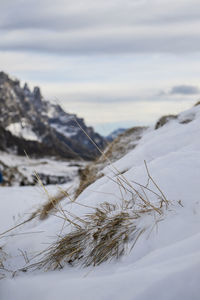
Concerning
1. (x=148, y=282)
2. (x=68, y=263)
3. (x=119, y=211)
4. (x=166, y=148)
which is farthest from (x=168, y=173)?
(x=166, y=148)

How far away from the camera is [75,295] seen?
169 cm

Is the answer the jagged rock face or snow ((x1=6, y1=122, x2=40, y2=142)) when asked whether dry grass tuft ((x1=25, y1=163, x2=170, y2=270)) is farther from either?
snow ((x1=6, y1=122, x2=40, y2=142))

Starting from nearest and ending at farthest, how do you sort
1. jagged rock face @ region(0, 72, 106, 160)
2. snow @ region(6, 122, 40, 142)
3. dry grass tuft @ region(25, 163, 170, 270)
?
dry grass tuft @ region(25, 163, 170, 270) < jagged rock face @ region(0, 72, 106, 160) < snow @ region(6, 122, 40, 142)

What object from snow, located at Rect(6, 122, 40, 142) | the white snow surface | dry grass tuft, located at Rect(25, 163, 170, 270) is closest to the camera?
the white snow surface

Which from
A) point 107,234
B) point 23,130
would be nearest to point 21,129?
point 23,130

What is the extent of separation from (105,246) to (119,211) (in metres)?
0.31

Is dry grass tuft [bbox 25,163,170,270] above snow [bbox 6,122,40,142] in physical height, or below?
below

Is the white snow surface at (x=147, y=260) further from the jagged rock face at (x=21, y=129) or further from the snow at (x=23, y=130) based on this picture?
the snow at (x=23, y=130)

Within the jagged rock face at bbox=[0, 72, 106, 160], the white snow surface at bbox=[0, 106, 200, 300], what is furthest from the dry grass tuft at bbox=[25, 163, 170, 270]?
the jagged rock face at bbox=[0, 72, 106, 160]

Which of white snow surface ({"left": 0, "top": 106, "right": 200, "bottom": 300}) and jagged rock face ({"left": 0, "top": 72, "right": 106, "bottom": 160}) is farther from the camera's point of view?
jagged rock face ({"left": 0, "top": 72, "right": 106, "bottom": 160})

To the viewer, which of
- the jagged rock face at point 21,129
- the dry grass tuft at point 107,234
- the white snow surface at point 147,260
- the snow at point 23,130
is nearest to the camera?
the white snow surface at point 147,260

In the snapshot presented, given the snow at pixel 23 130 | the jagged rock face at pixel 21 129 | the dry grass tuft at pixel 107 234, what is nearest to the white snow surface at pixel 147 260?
the dry grass tuft at pixel 107 234

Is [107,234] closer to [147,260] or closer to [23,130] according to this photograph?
[147,260]

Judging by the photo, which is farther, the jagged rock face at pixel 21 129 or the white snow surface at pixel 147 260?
the jagged rock face at pixel 21 129
